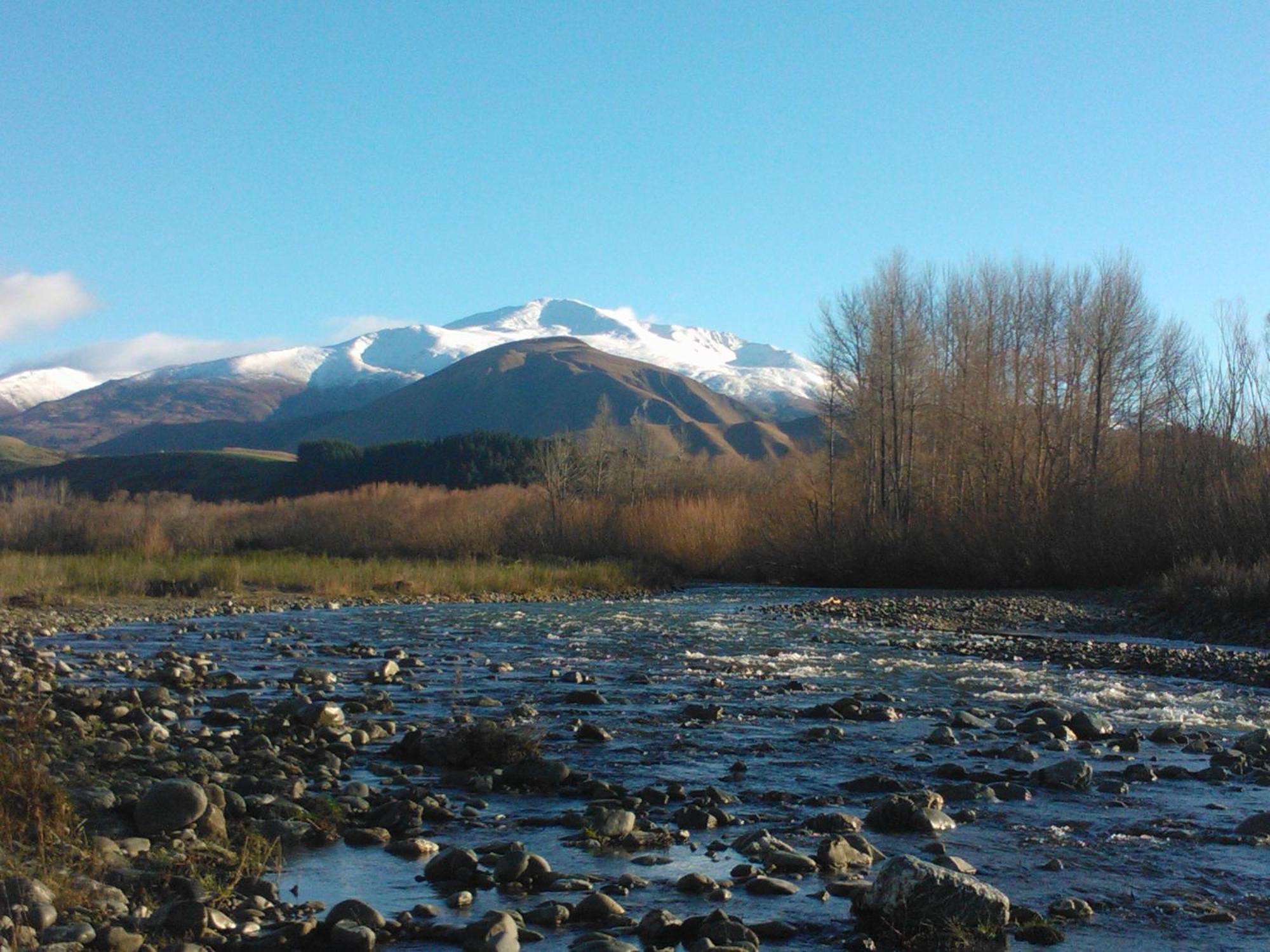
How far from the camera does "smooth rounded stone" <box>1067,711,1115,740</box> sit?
9.84 m

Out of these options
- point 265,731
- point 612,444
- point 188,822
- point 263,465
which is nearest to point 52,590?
point 265,731

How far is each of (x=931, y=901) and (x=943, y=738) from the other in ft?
15.4

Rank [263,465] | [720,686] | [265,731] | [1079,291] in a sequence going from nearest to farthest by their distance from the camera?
[265,731]
[720,686]
[1079,291]
[263,465]

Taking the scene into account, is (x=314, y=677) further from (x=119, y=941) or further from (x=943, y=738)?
(x=119, y=941)

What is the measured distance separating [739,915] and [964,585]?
27.7 meters

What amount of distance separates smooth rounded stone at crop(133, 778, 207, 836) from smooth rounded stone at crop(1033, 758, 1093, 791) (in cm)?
575

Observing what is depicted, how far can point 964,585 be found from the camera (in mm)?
31500

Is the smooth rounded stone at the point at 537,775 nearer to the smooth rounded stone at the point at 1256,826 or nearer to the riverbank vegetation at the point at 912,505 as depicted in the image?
the smooth rounded stone at the point at 1256,826

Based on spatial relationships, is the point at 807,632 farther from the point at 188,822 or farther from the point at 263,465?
the point at 263,465

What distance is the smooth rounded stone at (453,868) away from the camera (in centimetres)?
591

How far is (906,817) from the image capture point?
22.6 ft

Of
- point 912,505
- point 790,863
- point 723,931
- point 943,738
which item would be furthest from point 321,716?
point 912,505

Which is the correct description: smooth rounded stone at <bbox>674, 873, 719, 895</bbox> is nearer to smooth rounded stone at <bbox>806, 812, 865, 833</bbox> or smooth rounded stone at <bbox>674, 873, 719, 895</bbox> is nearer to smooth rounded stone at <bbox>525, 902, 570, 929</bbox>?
smooth rounded stone at <bbox>525, 902, 570, 929</bbox>

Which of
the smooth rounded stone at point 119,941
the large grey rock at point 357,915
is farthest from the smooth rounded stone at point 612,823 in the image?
the smooth rounded stone at point 119,941
